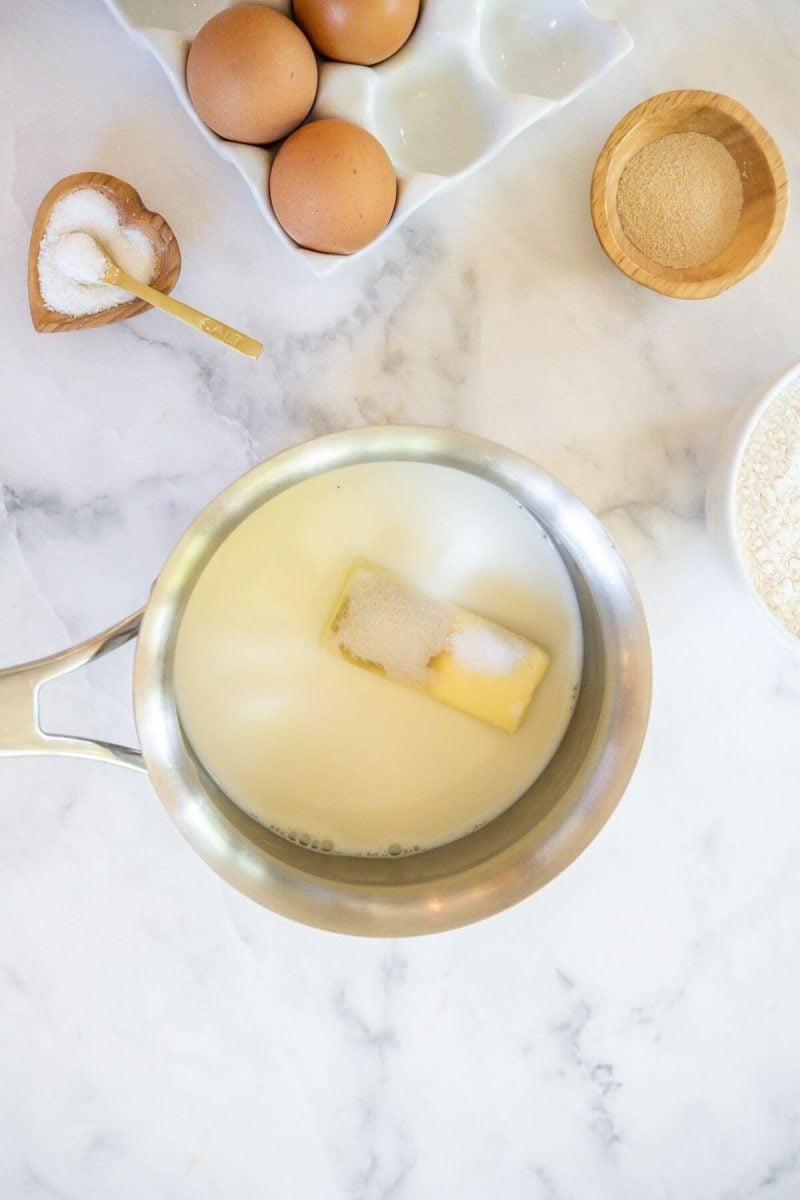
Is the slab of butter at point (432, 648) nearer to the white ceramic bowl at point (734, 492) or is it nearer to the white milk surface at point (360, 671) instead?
the white milk surface at point (360, 671)

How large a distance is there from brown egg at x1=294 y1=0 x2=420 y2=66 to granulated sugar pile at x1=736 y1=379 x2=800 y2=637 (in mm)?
428

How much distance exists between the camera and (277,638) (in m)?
0.83

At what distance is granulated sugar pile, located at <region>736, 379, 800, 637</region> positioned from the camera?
84 centimetres

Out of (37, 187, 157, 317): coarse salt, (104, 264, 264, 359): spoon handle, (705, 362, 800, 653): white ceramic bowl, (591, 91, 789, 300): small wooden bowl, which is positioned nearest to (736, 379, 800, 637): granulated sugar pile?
(705, 362, 800, 653): white ceramic bowl

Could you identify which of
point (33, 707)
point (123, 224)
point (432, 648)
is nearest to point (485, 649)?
point (432, 648)

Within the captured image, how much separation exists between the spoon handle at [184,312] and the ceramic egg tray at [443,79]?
81 millimetres

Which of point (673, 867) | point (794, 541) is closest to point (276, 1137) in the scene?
point (673, 867)

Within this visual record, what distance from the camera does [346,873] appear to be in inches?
32.7

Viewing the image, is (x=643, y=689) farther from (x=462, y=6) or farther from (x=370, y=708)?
(x=462, y=6)

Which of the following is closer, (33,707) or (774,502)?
(33,707)

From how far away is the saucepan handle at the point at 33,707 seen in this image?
2.31ft

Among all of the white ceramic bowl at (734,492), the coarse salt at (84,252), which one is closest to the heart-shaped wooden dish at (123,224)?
the coarse salt at (84,252)

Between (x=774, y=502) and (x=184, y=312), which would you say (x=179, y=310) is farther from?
(x=774, y=502)

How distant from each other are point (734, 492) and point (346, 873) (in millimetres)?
452
